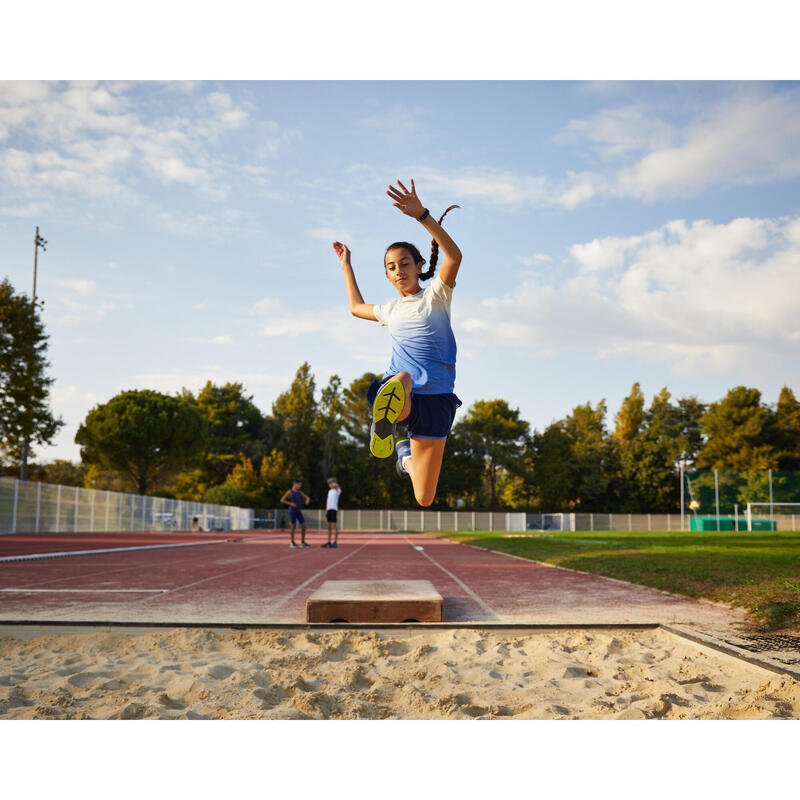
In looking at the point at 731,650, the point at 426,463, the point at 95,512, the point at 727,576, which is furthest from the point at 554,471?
the point at 426,463

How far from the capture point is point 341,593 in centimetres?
607

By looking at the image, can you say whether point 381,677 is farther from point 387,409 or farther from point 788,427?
point 788,427

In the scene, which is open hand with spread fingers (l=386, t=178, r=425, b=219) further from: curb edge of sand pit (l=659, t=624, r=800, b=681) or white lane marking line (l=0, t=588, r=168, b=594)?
white lane marking line (l=0, t=588, r=168, b=594)

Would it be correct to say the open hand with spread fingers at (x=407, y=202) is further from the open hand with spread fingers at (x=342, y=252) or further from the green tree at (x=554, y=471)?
the green tree at (x=554, y=471)

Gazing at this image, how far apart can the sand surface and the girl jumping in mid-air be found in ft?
4.86

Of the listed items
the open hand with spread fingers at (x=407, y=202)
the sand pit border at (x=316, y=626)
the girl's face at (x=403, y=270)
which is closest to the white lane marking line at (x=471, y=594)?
the sand pit border at (x=316, y=626)

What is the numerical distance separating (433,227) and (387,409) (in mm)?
816

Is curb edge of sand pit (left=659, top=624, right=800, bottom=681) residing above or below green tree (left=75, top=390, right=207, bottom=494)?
below

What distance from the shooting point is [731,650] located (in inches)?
181

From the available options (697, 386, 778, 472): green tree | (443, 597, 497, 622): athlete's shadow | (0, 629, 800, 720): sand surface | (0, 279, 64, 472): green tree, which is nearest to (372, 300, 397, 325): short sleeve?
(0, 629, 800, 720): sand surface

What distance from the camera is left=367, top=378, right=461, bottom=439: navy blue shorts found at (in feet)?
10.2
